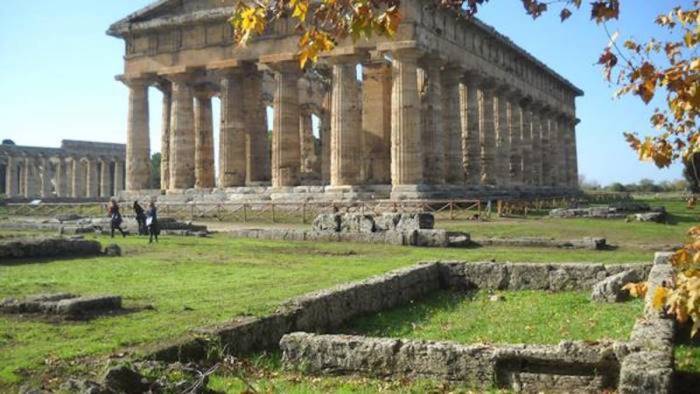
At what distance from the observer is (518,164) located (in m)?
54.6

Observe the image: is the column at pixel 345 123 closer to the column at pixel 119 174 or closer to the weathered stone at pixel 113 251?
the weathered stone at pixel 113 251

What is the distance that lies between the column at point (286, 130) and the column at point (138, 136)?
10.8 metres

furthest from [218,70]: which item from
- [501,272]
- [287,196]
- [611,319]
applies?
[611,319]

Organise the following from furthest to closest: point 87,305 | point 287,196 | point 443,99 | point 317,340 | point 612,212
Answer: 1. point 443,99
2. point 287,196
3. point 612,212
4. point 87,305
5. point 317,340

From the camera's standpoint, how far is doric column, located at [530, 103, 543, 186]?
58438mm

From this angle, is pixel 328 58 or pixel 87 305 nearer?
pixel 87 305

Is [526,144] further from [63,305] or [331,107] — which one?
[63,305]

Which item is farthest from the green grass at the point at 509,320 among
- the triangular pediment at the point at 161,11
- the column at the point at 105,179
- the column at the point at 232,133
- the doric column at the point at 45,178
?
the column at the point at 105,179

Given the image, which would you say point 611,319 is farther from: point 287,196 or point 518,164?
point 518,164

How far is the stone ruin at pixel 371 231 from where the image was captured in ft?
68.5

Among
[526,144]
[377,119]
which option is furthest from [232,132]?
[526,144]

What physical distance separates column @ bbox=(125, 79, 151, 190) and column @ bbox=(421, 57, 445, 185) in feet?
62.0

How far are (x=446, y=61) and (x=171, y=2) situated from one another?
17.9 meters

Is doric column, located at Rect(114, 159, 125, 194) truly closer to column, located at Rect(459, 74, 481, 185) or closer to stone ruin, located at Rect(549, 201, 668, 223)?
column, located at Rect(459, 74, 481, 185)
